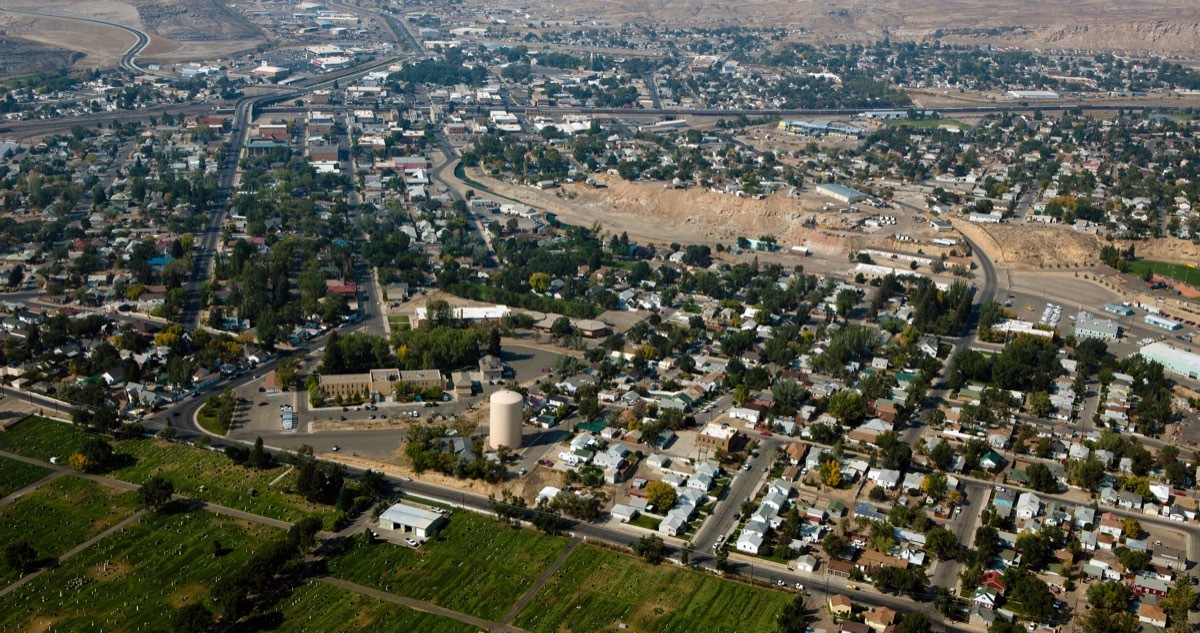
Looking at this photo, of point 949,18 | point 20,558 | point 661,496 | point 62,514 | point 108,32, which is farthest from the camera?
point 949,18

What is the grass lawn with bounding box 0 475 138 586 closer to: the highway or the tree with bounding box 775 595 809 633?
the tree with bounding box 775 595 809 633

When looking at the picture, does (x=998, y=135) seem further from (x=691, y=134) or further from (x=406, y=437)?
(x=406, y=437)

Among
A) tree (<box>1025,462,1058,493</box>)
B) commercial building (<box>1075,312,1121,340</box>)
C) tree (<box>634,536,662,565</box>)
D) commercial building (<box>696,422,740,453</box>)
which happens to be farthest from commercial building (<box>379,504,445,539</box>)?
commercial building (<box>1075,312,1121,340</box>)

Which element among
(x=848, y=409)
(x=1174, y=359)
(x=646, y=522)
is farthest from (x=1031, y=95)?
A: (x=646, y=522)

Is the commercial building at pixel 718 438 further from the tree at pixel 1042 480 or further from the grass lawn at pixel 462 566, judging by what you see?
the tree at pixel 1042 480

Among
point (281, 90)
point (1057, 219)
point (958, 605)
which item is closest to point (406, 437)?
point (958, 605)

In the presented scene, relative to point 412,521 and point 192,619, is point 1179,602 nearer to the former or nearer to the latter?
point 412,521
